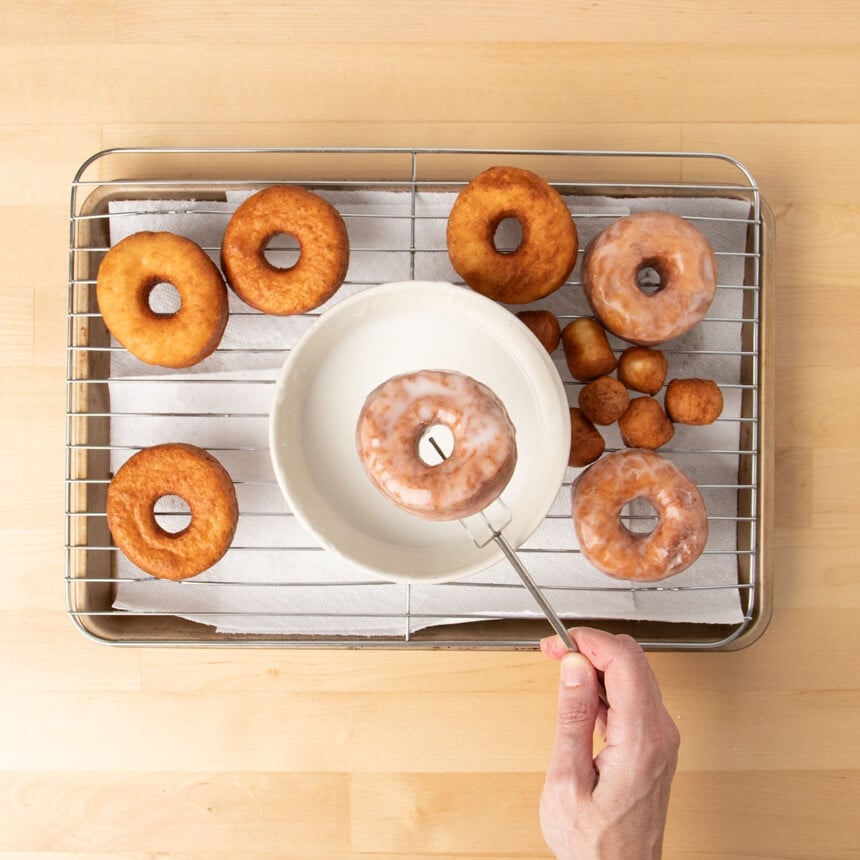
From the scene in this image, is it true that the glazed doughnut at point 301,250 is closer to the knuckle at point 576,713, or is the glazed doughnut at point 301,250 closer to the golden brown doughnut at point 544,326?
the golden brown doughnut at point 544,326

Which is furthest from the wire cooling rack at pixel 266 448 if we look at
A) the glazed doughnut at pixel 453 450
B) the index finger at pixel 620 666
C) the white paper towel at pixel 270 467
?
the glazed doughnut at pixel 453 450

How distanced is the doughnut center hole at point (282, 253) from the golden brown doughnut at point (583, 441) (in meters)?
0.49

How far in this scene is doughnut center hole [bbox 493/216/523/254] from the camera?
4.05ft

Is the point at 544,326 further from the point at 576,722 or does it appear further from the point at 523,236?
the point at 576,722

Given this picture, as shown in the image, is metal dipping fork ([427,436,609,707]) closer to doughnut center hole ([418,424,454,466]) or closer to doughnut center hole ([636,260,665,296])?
doughnut center hole ([418,424,454,466])

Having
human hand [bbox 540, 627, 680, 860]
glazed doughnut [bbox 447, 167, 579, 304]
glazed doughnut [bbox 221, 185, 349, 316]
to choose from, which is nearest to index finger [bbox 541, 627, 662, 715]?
human hand [bbox 540, 627, 680, 860]

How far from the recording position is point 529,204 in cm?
114

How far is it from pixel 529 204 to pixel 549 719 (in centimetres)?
81

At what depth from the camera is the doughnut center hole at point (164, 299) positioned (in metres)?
1.25

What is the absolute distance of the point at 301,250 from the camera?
1.17 m

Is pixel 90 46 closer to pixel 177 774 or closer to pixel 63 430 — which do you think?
pixel 63 430

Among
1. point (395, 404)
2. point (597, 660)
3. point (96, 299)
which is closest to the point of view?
point (395, 404)

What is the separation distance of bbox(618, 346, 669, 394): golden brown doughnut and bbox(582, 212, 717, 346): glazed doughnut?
0.03 meters

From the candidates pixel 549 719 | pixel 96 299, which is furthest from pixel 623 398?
pixel 96 299
